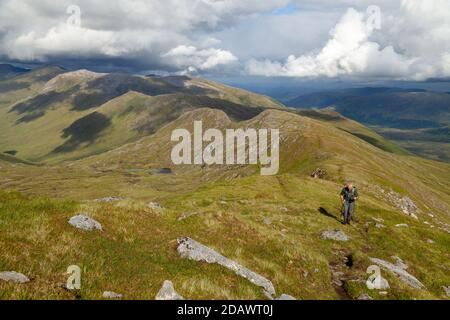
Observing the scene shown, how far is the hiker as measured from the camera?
137 ft

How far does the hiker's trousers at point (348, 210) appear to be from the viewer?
143 ft

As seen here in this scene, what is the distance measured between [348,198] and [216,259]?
27.2 metres

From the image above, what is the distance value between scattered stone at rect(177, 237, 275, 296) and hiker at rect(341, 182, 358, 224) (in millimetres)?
25549

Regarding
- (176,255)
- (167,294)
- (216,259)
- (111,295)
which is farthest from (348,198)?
(111,295)

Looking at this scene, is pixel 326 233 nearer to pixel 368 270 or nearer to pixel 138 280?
pixel 368 270

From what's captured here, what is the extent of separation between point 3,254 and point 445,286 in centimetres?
2774

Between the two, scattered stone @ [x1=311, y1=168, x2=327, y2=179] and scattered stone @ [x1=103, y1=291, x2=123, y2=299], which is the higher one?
scattered stone @ [x1=103, y1=291, x2=123, y2=299]

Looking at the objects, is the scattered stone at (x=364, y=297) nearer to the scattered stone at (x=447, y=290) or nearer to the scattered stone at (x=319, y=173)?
the scattered stone at (x=447, y=290)

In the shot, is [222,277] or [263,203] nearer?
[222,277]

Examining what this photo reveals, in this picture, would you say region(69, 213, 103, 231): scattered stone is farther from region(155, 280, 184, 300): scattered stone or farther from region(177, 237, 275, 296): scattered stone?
region(155, 280, 184, 300): scattered stone


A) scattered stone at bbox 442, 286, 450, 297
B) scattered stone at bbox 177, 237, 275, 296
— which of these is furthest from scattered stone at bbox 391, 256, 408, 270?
scattered stone at bbox 177, 237, 275, 296

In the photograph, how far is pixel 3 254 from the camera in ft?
47.2

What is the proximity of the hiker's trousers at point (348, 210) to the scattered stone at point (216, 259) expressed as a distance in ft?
90.1
